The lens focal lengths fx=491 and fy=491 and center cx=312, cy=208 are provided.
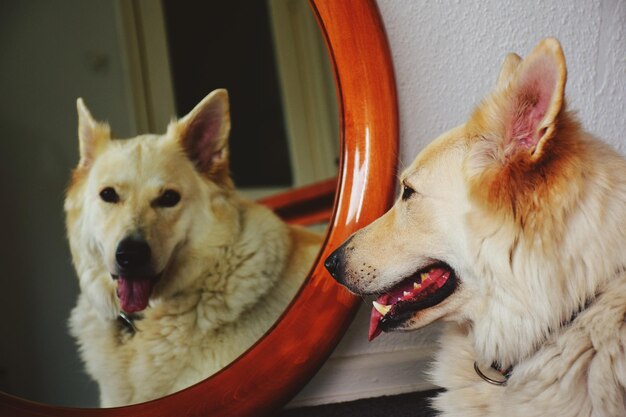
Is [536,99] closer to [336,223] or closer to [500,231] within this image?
[500,231]

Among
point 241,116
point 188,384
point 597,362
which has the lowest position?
point 188,384

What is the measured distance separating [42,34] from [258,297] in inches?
23.2

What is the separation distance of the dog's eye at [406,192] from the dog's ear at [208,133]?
1.05 ft

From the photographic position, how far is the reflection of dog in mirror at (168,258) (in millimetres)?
810

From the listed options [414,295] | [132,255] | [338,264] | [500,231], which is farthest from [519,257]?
[132,255]

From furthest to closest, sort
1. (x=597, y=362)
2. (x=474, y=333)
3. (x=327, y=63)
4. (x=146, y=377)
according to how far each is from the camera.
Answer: (x=327, y=63)
(x=146, y=377)
(x=474, y=333)
(x=597, y=362)

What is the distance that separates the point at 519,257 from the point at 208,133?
557 mm

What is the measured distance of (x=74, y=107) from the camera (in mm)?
830

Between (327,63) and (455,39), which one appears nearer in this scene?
(327,63)

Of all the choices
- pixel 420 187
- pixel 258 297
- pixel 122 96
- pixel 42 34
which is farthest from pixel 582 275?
pixel 42 34

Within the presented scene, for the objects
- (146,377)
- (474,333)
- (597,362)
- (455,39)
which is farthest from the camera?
(455,39)

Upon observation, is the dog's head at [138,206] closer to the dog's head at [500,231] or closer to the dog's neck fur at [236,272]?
the dog's neck fur at [236,272]

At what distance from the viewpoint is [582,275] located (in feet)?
2.15

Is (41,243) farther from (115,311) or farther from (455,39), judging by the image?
(455,39)
